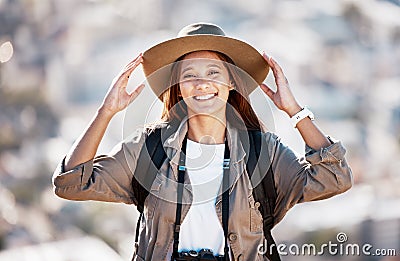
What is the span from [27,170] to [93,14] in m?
2.13

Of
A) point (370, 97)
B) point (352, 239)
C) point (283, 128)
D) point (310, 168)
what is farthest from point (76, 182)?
point (370, 97)

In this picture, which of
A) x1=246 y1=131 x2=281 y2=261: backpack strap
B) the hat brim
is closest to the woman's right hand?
the hat brim

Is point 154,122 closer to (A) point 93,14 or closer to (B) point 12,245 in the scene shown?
(B) point 12,245

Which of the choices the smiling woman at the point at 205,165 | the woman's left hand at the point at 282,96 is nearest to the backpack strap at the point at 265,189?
the smiling woman at the point at 205,165

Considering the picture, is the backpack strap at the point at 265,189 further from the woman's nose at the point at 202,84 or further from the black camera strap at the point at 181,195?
the woman's nose at the point at 202,84

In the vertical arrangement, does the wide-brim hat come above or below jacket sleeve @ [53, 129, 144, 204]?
above

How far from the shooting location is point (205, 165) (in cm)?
170

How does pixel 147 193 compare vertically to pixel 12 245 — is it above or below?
below

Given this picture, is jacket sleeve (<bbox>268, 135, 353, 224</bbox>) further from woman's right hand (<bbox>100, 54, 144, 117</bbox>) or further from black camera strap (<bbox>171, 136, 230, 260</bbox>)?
woman's right hand (<bbox>100, 54, 144, 117</bbox>)

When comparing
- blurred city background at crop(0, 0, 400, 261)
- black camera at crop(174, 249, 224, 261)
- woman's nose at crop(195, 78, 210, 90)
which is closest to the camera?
black camera at crop(174, 249, 224, 261)

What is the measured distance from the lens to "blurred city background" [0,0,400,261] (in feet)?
24.9

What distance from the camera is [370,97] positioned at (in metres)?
8.62

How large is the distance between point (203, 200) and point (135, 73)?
575 centimetres

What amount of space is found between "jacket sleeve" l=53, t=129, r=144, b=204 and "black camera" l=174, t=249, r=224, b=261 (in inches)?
7.8
